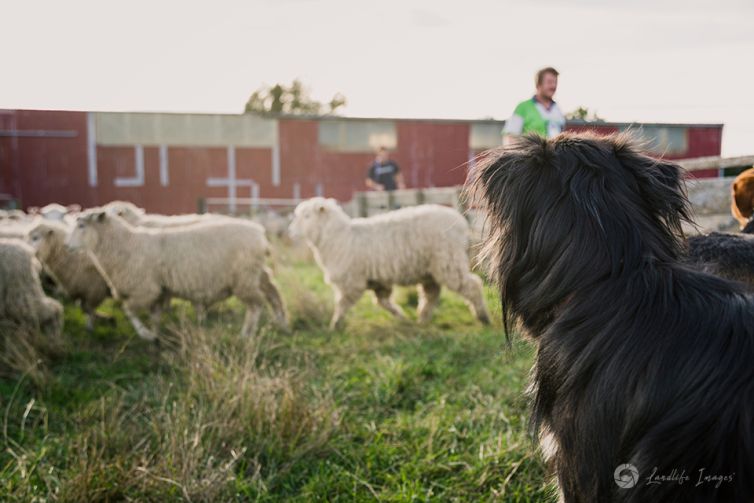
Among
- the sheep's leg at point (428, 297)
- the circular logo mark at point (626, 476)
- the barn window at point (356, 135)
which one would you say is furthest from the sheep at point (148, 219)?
the barn window at point (356, 135)

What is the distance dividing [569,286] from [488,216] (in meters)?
0.37

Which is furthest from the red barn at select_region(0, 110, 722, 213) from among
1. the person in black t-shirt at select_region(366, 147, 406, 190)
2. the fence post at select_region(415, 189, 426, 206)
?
the fence post at select_region(415, 189, 426, 206)

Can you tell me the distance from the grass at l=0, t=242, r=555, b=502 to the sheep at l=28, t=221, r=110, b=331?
7.74ft

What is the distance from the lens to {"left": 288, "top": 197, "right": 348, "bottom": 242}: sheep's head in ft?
25.8

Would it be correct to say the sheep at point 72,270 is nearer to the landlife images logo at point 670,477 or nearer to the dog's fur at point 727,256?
the dog's fur at point 727,256

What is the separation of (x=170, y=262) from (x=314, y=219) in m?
1.86

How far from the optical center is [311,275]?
11.9 meters

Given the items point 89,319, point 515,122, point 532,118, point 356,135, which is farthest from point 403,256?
point 356,135

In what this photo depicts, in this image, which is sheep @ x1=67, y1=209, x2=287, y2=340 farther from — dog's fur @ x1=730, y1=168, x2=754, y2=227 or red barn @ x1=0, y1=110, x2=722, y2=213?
red barn @ x1=0, y1=110, x2=722, y2=213

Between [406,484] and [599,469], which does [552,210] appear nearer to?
[599,469]

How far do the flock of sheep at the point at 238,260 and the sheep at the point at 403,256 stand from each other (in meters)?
0.01

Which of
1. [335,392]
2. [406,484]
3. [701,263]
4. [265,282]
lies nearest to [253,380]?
[335,392]

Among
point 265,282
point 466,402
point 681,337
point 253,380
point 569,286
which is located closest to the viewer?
point 681,337

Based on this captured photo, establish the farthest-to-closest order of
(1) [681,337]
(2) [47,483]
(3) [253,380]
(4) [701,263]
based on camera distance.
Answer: (3) [253,380] → (2) [47,483] → (4) [701,263] → (1) [681,337]
